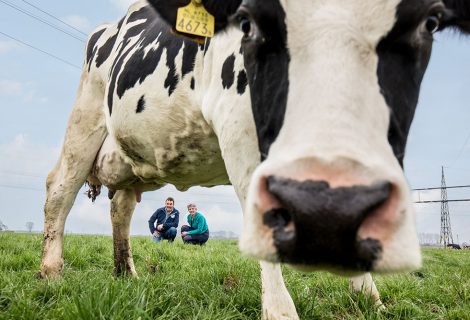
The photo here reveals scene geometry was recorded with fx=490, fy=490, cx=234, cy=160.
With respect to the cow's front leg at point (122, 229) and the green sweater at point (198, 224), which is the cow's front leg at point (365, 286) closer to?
the cow's front leg at point (122, 229)

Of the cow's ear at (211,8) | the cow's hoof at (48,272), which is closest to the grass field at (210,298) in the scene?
the cow's hoof at (48,272)

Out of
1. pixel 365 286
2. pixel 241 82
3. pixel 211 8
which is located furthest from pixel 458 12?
pixel 365 286

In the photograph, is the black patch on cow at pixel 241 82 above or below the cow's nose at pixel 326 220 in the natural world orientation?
above

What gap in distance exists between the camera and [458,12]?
2893 mm

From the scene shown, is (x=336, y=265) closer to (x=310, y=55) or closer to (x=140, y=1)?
(x=310, y=55)

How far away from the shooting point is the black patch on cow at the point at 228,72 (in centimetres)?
302

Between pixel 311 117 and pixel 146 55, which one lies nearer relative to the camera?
pixel 311 117

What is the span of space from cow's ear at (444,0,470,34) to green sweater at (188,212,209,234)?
10.4 metres

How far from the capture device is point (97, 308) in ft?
8.34

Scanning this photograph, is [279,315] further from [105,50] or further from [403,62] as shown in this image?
[105,50]

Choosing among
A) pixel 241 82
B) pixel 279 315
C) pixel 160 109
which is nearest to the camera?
pixel 279 315

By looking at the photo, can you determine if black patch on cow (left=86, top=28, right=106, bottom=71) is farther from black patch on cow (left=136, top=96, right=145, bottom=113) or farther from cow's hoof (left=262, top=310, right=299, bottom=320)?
cow's hoof (left=262, top=310, right=299, bottom=320)

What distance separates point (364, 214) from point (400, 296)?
8.85ft

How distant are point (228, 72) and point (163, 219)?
1068 centimetres
